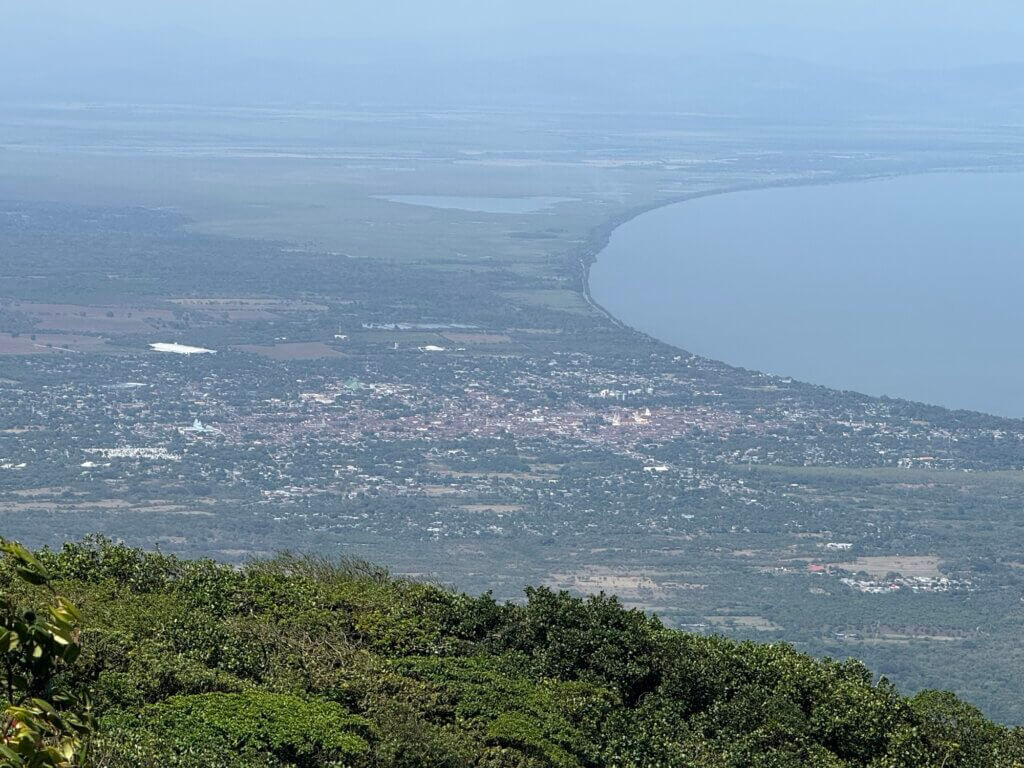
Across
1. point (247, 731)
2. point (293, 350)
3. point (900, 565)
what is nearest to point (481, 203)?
point (293, 350)

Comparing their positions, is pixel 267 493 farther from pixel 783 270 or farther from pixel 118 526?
pixel 783 270

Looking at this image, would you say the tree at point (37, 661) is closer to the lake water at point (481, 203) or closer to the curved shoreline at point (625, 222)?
the curved shoreline at point (625, 222)

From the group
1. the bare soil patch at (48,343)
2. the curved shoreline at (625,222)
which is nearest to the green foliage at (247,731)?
the bare soil patch at (48,343)

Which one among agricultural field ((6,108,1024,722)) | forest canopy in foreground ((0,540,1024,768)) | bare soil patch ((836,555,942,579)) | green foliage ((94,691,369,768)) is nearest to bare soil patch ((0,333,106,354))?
agricultural field ((6,108,1024,722))

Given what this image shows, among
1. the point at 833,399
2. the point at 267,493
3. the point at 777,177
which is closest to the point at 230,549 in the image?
the point at 267,493

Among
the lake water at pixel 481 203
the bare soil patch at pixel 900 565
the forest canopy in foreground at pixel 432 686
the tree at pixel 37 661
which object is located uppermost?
the tree at pixel 37 661

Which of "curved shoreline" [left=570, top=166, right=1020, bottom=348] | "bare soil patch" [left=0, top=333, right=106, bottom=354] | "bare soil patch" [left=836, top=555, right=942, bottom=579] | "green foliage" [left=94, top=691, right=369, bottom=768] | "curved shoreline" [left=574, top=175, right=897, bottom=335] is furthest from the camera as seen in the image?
"curved shoreline" [left=574, top=175, right=897, bottom=335]

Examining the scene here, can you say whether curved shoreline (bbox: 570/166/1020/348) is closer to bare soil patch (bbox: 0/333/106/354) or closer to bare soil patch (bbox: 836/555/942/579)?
bare soil patch (bbox: 0/333/106/354)
